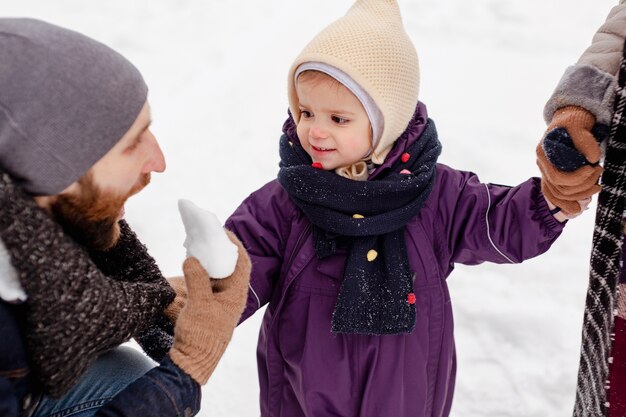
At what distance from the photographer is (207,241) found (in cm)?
119

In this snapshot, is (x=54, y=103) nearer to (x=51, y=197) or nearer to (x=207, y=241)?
(x=51, y=197)

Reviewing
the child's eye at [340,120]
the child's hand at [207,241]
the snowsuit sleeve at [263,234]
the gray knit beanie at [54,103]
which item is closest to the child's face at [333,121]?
the child's eye at [340,120]

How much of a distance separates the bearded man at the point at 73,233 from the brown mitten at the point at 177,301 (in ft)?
0.57

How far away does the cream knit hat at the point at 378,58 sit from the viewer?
1388mm

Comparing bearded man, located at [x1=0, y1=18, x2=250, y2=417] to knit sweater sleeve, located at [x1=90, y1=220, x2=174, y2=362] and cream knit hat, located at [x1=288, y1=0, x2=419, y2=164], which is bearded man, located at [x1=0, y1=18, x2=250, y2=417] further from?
cream knit hat, located at [x1=288, y1=0, x2=419, y2=164]

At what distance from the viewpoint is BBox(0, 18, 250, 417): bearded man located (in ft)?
3.24

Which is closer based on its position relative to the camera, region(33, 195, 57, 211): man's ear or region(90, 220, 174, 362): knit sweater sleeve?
region(33, 195, 57, 211): man's ear

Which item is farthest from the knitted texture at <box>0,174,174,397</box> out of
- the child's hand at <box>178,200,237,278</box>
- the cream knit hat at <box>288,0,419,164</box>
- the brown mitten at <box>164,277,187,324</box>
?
the cream knit hat at <box>288,0,419,164</box>

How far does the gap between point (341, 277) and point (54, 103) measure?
0.73 meters

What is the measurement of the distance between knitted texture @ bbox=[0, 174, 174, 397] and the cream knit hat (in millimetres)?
631

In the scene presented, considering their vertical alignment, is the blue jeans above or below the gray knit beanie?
below

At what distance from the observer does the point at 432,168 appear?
57.2 inches

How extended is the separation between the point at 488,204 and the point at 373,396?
0.50 meters

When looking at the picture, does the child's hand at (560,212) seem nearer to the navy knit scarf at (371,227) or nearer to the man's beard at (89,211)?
the navy knit scarf at (371,227)
